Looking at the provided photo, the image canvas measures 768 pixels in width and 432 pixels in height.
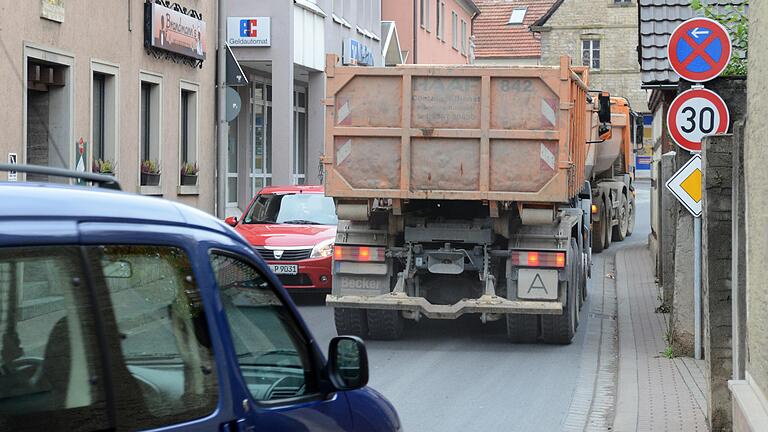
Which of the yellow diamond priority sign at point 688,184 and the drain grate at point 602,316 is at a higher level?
the yellow diamond priority sign at point 688,184

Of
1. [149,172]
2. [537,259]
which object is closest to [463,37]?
[149,172]

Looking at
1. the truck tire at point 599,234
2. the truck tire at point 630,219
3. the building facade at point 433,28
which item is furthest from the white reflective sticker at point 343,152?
the building facade at point 433,28

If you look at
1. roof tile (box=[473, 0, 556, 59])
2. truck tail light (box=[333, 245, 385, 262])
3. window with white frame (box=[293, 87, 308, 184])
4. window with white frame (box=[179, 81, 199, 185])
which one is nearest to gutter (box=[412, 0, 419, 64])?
window with white frame (box=[293, 87, 308, 184])

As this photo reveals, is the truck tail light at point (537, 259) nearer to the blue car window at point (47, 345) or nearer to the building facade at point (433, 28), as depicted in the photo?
the blue car window at point (47, 345)

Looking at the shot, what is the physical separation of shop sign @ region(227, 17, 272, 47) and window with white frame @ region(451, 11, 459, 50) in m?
29.7

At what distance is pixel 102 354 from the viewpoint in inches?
117

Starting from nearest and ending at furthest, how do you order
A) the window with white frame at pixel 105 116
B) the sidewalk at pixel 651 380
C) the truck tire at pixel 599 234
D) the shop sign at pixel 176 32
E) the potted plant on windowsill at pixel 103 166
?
the sidewalk at pixel 651 380 → the potted plant on windowsill at pixel 103 166 → the window with white frame at pixel 105 116 → the shop sign at pixel 176 32 → the truck tire at pixel 599 234

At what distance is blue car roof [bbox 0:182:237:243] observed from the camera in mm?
2807

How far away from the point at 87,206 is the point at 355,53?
112 feet

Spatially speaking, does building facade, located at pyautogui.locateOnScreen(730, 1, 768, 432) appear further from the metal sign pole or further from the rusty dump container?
the rusty dump container

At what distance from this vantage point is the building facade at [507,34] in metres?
74.2

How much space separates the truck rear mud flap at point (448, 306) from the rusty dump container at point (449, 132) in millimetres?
1029

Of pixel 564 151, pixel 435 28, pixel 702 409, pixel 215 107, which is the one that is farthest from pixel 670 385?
pixel 435 28

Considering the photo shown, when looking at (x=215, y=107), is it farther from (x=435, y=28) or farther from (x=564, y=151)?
(x=435, y=28)
